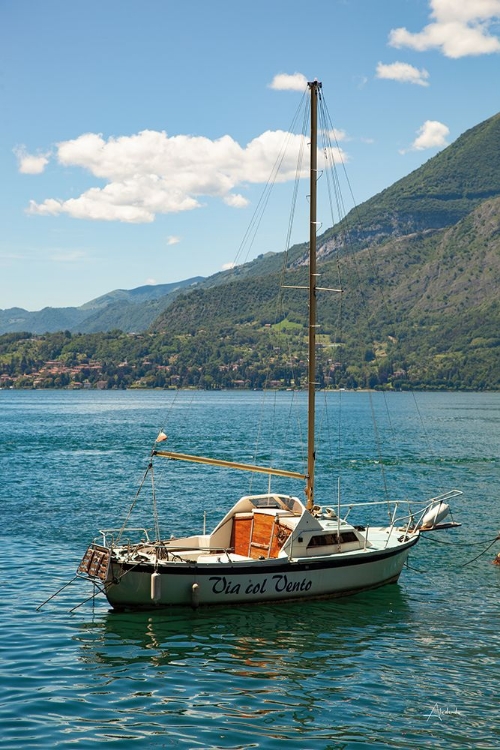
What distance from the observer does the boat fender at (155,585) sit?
2522cm

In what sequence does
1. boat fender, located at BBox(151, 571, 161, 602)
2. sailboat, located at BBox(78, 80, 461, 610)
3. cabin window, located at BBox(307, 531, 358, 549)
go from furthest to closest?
1. cabin window, located at BBox(307, 531, 358, 549)
2. sailboat, located at BBox(78, 80, 461, 610)
3. boat fender, located at BBox(151, 571, 161, 602)

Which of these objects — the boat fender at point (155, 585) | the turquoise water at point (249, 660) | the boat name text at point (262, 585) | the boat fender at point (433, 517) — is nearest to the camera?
the turquoise water at point (249, 660)

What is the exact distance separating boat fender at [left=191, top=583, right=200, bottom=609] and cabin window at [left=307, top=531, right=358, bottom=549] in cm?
405

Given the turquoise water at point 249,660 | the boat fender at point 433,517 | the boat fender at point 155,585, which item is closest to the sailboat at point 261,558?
the boat fender at point 155,585

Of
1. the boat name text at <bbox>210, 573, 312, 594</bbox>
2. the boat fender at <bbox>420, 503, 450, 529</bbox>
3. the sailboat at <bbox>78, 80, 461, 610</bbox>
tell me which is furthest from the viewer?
the boat fender at <bbox>420, 503, 450, 529</bbox>

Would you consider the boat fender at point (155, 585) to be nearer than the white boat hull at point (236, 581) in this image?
Yes

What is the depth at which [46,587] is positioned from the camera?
2948 centimetres

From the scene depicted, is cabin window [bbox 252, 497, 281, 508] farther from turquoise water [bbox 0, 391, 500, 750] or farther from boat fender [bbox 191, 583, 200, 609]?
boat fender [bbox 191, 583, 200, 609]

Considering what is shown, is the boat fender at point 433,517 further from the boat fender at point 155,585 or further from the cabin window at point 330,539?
the boat fender at point 155,585

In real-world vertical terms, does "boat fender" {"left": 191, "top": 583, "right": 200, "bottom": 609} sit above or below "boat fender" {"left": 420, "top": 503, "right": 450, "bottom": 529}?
below

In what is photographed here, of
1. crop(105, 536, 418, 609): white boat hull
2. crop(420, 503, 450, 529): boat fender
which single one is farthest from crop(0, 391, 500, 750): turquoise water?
crop(420, 503, 450, 529): boat fender

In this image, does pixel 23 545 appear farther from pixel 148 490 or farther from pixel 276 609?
pixel 148 490

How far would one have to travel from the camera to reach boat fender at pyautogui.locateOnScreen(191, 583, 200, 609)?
1019 inches

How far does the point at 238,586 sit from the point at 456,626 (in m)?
6.84
